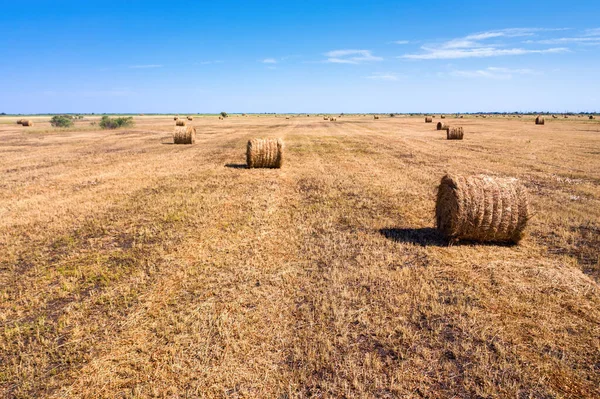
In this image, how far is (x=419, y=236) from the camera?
353 inches

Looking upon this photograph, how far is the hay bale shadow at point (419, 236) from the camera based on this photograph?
8.55 m

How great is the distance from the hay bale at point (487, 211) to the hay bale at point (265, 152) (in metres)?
11.1

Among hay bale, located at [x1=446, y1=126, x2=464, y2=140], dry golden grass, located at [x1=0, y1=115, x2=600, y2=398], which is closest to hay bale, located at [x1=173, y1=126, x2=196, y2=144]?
dry golden grass, located at [x1=0, y1=115, x2=600, y2=398]

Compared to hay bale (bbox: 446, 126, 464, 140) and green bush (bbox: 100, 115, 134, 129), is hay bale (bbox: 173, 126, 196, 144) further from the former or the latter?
green bush (bbox: 100, 115, 134, 129)

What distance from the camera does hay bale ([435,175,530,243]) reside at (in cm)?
809

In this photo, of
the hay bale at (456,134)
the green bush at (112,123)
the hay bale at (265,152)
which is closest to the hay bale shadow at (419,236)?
the hay bale at (265,152)

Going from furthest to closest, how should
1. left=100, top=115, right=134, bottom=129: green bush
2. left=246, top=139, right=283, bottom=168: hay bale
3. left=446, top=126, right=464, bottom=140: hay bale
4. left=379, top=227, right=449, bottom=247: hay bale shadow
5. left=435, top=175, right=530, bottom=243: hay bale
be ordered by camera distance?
1. left=100, top=115, right=134, bottom=129: green bush
2. left=446, top=126, right=464, bottom=140: hay bale
3. left=246, top=139, right=283, bottom=168: hay bale
4. left=379, top=227, right=449, bottom=247: hay bale shadow
5. left=435, top=175, right=530, bottom=243: hay bale

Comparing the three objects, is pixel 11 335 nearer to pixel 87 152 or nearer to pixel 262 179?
pixel 262 179

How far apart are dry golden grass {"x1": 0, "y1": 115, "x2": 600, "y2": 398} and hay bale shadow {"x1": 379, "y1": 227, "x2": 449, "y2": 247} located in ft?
0.20

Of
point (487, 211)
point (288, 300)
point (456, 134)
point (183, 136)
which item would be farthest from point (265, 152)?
point (456, 134)

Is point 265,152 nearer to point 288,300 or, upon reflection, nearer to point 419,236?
point 419,236

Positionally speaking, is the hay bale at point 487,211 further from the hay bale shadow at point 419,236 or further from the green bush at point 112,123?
the green bush at point 112,123

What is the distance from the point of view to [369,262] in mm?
7434

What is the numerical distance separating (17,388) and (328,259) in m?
5.54
